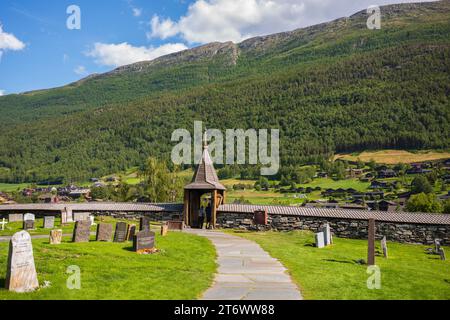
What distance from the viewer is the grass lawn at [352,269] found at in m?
11.6

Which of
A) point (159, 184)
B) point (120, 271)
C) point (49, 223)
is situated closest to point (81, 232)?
point (120, 271)

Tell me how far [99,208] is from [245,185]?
92060 mm

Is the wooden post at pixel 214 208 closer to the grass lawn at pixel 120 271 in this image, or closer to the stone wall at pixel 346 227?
the stone wall at pixel 346 227

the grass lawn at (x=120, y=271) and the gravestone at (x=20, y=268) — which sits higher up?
the gravestone at (x=20, y=268)

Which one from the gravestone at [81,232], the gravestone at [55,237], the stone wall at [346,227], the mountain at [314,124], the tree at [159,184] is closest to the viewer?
the gravestone at [55,237]

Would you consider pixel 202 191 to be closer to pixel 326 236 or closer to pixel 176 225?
pixel 176 225

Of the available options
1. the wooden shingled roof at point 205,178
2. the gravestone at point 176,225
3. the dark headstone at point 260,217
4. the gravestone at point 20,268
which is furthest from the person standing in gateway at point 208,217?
the gravestone at point 20,268

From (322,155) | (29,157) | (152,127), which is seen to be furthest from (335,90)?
(29,157)

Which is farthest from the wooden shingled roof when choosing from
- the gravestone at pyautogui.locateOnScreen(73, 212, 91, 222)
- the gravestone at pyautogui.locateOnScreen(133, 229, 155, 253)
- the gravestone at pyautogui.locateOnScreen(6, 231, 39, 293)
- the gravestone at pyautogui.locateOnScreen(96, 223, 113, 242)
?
the gravestone at pyautogui.locateOnScreen(6, 231, 39, 293)

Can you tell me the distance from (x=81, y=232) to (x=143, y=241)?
3.51 meters

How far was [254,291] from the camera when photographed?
35.5ft

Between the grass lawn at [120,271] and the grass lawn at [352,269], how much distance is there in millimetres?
2826
